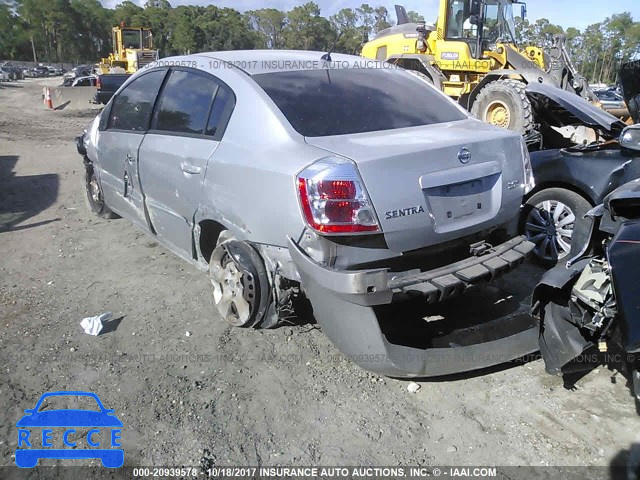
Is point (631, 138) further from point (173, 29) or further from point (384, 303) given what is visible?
point (173, 29)

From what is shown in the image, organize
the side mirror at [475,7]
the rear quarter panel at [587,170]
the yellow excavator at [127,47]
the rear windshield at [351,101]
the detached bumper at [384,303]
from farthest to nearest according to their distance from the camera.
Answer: the yellow excavator at [127,47]
the side mirror at [475,7]
the rear quarter panel at [587,170]
the rear windshield at [351,101]
the detached bumper at [384,303]

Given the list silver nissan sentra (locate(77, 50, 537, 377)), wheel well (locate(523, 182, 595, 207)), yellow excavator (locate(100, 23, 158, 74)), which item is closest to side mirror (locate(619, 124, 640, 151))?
wheel well (locate(523, 182, 595, 207))

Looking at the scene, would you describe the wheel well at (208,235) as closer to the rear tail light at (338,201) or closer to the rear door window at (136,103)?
the rear tail light at (338,201)

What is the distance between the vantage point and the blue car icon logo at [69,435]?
2.62 m

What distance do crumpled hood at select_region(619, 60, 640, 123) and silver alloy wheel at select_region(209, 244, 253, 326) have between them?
12.5 ft

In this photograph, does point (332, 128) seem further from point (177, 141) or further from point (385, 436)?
point (385, 436)

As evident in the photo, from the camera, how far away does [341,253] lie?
9.27 feet

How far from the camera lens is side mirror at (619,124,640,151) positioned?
384 centimetres

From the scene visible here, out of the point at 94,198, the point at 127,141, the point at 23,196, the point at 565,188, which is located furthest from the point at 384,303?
the point at 23,196

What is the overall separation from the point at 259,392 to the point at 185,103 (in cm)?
219

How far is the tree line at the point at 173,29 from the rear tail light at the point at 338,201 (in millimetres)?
60853

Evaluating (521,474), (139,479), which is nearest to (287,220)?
(139,479)

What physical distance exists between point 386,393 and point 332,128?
161 cm

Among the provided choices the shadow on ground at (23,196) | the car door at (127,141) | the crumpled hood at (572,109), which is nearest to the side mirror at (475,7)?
the crumpled hood at (572,109)
